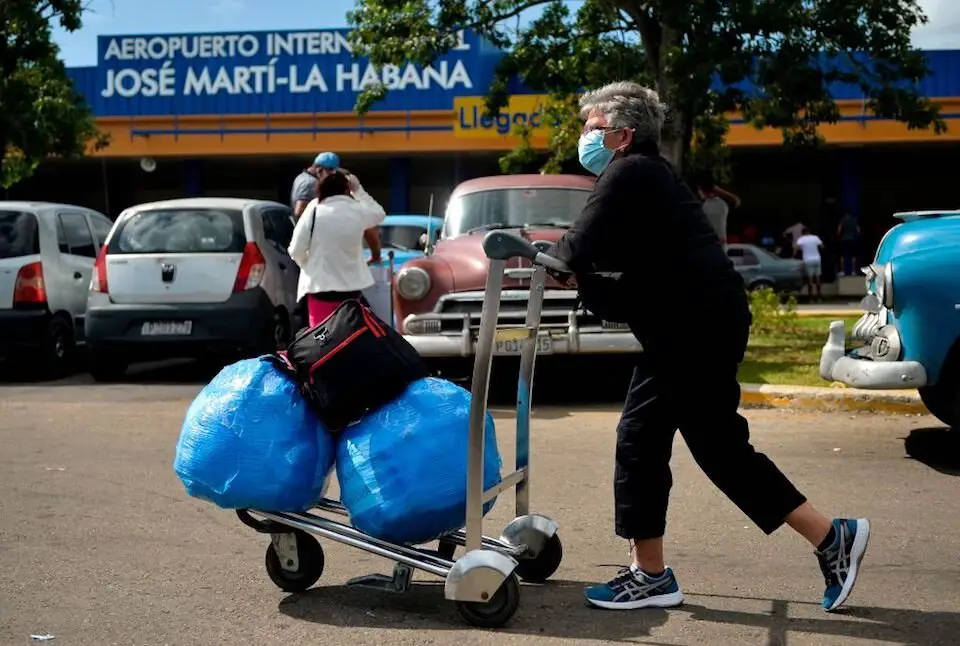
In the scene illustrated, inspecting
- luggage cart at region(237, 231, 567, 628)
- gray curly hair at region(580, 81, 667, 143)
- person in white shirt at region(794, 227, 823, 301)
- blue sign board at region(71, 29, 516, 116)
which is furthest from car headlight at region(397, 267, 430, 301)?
blue sign board at region(71, 29, 516, 116)

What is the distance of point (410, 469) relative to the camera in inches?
169

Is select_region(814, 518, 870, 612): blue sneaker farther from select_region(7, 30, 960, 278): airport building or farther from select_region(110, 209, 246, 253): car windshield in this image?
select_region(7, 30, 960, 278): airport building

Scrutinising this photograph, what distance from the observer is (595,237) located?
412cm

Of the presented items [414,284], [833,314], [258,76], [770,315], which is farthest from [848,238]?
[414,284]

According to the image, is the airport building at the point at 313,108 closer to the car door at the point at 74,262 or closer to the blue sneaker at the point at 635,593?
the car door at the point at 74,262

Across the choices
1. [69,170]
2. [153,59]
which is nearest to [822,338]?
[153,59]

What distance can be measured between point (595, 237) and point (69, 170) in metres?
36.0

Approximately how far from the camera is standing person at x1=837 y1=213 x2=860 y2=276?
2825cm

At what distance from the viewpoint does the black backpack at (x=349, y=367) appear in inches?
173

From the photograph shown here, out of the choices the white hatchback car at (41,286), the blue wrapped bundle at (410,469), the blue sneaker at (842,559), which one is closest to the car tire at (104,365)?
the white hatchback car at (41,286)

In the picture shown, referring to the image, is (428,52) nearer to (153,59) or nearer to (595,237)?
(595,237)

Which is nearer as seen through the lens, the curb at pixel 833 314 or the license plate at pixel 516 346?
the license plate at pixel 516 346

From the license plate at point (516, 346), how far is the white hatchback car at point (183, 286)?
3152 mm

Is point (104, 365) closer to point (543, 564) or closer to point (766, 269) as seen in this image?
point (543, 564)
